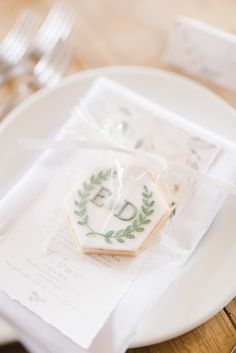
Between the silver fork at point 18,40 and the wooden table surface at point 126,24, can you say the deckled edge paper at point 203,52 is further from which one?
the silver fork at point 18,40

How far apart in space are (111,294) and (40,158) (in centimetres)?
23

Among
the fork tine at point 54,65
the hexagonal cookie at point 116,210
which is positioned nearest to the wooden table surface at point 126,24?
the fork tine at point 54,65

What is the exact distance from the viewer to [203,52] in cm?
84

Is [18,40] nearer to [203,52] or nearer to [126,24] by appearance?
[126,24]

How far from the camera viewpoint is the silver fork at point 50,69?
860 mm

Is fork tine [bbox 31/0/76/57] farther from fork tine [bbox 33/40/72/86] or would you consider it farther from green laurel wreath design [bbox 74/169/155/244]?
green laurel wreath design [bbox 74/169/155/244]

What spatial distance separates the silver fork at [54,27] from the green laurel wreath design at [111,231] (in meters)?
0.33

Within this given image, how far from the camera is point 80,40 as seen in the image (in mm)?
922

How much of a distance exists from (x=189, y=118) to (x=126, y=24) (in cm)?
27

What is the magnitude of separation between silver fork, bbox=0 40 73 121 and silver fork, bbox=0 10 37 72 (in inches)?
1.7

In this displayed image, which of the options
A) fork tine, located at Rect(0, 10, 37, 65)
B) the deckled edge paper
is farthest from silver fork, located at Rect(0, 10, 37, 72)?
Answer: the deckled edge paper

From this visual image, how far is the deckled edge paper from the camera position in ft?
2.69

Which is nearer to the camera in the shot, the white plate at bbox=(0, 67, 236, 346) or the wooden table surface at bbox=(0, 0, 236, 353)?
the white plate at bbox=(0, 67, 236, 346)

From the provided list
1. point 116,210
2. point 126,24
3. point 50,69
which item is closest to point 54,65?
point 50,69
